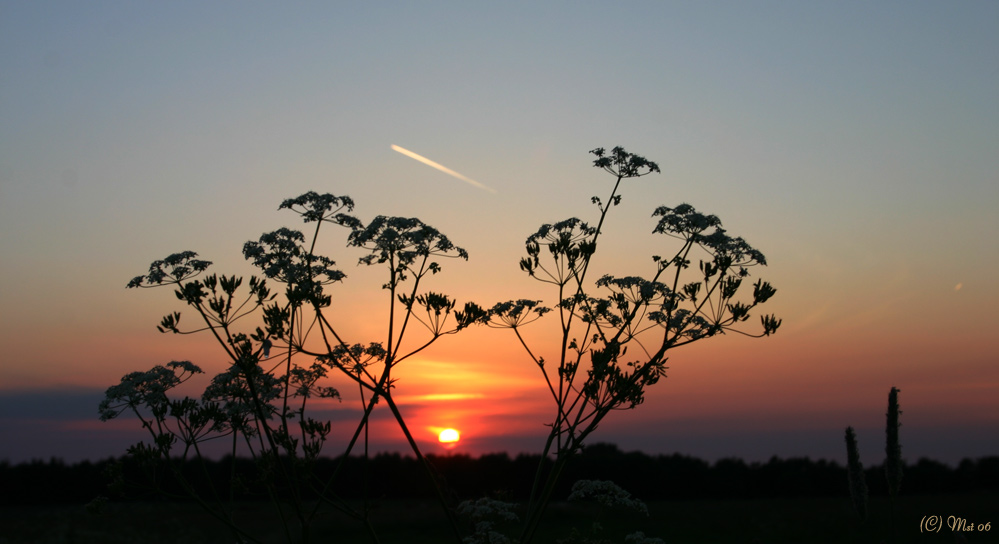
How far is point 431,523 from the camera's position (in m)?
30.3

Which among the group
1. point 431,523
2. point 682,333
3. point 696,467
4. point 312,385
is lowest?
point 431,523

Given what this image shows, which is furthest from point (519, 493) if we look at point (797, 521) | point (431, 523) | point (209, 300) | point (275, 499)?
point (209, 300)

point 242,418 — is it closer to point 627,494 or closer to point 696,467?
point 627,494

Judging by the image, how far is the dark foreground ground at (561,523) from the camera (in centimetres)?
2714

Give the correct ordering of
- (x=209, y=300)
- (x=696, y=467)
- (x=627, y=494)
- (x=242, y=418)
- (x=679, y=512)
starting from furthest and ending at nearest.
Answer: (x=696, y=467) → (x=679, y=512) → (x=627, y=494) → (x=242, y=418) → (x=209, y=300)

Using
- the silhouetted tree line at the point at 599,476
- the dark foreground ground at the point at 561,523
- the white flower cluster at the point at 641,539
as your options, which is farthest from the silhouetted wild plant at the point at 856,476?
the silhouetted tree line at the point at 599,476

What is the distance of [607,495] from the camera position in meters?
13.0

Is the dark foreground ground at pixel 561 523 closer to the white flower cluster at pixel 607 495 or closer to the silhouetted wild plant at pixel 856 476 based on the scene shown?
the silhouetted wild plant at pixel 856 476

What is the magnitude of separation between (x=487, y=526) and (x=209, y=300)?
6.10 meters

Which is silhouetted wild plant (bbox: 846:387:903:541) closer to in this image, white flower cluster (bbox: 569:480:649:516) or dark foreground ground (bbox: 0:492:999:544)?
white flower cluster (bbox: 569:480:649:516)

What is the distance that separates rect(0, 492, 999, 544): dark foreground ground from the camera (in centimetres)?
2714

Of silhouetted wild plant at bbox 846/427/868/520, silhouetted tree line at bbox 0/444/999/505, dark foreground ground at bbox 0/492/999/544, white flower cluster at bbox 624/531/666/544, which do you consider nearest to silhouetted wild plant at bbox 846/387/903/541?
silhouetted wild plant at bbox 846/427/868/520

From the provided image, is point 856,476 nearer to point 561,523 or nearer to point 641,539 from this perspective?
point 641,539

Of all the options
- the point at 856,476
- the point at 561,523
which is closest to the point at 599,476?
the point at 561,523
